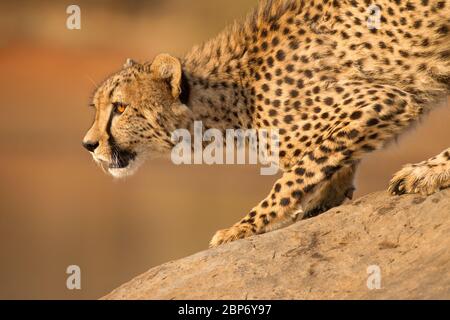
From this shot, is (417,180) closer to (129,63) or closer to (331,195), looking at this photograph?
(331,195)

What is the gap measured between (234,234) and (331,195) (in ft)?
2.39

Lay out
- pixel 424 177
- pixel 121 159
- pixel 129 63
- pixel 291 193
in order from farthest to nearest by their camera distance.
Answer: pixel 129 63, pixel 121 159, pixel 291 193, pixel 424 177

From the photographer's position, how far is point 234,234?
4.53 m

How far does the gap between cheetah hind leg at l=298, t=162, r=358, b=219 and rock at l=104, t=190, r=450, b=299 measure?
1.78ft

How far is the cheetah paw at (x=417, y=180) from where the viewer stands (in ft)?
14.1

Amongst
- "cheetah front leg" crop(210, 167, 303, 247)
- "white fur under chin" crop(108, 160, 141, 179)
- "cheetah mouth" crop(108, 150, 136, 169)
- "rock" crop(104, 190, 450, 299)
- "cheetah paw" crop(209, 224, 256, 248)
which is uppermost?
"cheetah mouth" crop(108, 150, 136, 169)

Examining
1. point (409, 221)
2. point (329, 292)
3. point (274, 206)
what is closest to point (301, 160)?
point (274, 206)

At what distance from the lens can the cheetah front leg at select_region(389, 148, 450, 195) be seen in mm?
4305

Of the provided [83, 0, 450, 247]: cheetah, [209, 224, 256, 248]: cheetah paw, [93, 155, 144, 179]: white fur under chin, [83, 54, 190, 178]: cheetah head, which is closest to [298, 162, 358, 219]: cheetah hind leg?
[83, 0, 450, 247]: cheetah

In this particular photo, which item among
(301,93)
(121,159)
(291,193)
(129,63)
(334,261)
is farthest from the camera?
(129,63)

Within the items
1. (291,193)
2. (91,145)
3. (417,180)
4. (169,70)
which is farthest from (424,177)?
(91,145)

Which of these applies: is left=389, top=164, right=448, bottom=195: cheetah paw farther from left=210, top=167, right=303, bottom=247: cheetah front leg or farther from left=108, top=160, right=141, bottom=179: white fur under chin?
left=108, top=160, right=141, bottom=179: white fur under chin

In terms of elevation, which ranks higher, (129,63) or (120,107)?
(129,63)

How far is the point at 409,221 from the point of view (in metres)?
4.11
